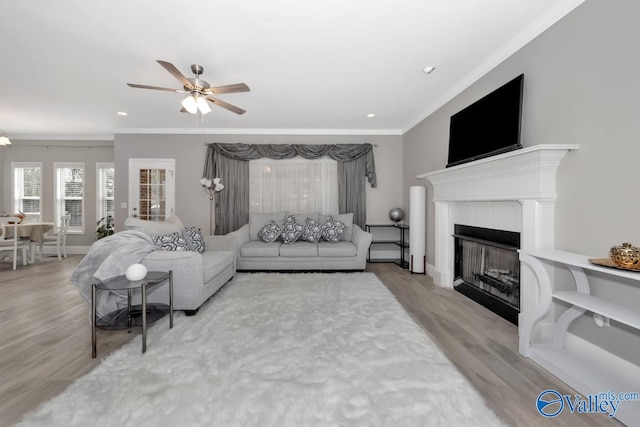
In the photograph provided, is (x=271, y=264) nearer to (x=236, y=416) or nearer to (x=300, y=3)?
(x=236, y=416)

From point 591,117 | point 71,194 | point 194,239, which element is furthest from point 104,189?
point 591,117

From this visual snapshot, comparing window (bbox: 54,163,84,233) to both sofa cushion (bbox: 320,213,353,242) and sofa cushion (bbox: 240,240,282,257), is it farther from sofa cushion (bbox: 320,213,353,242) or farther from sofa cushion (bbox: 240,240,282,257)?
sofa cushion (bbox: 320,213,353,242)

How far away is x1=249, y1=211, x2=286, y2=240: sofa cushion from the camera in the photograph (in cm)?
491

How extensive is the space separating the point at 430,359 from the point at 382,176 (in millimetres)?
4102

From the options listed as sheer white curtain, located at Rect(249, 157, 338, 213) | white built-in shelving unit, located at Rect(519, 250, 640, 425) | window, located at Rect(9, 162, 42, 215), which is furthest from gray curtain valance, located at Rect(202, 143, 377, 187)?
window, located at Rect(9, 162, 42, 215)

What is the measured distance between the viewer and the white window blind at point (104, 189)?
633cm

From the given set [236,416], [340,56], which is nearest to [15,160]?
[340,56]

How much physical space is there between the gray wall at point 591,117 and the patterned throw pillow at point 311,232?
3.09m

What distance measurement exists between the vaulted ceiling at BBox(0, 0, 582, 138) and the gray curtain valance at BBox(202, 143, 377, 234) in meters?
1.03

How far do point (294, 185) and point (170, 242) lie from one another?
287 centimetres

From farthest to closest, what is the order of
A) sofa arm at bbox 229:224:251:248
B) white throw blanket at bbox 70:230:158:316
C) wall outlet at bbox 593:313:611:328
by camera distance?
sofa arm at bbox 229:224:251:248, white throw blanket at bbox 70:230:158:316, wall outlet at bbox 593:313:611:328

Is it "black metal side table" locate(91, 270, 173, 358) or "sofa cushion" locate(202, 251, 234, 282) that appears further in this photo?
"sofa cushion" locate(202, 251, 234, 282)

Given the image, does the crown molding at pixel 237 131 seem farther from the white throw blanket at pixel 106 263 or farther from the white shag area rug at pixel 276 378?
the white shag area rug at pixel 276 378

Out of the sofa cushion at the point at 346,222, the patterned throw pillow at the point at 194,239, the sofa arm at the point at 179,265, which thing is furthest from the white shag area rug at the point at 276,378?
the sofa cushion at the point at 346,222
